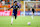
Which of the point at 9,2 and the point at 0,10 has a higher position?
the point at 9,2

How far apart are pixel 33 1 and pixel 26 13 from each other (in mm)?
1200

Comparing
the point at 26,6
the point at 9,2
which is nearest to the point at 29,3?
the point at 26,6

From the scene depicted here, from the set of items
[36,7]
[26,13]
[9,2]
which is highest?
[9,2]

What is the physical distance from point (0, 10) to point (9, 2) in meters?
1.07

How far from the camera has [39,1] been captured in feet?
23.4

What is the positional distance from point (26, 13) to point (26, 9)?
363mm

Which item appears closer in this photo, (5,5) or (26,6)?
(5,5)

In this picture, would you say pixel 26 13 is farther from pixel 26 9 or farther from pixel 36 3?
pixel 36 3

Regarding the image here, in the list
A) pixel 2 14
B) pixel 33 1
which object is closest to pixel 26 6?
pixel 33 1

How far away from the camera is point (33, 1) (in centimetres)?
729

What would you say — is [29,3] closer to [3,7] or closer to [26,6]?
[26,6]

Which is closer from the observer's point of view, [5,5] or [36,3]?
[5,5]

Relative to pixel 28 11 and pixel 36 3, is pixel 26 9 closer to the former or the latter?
pixel 28 11

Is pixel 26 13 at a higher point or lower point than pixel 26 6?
lower
